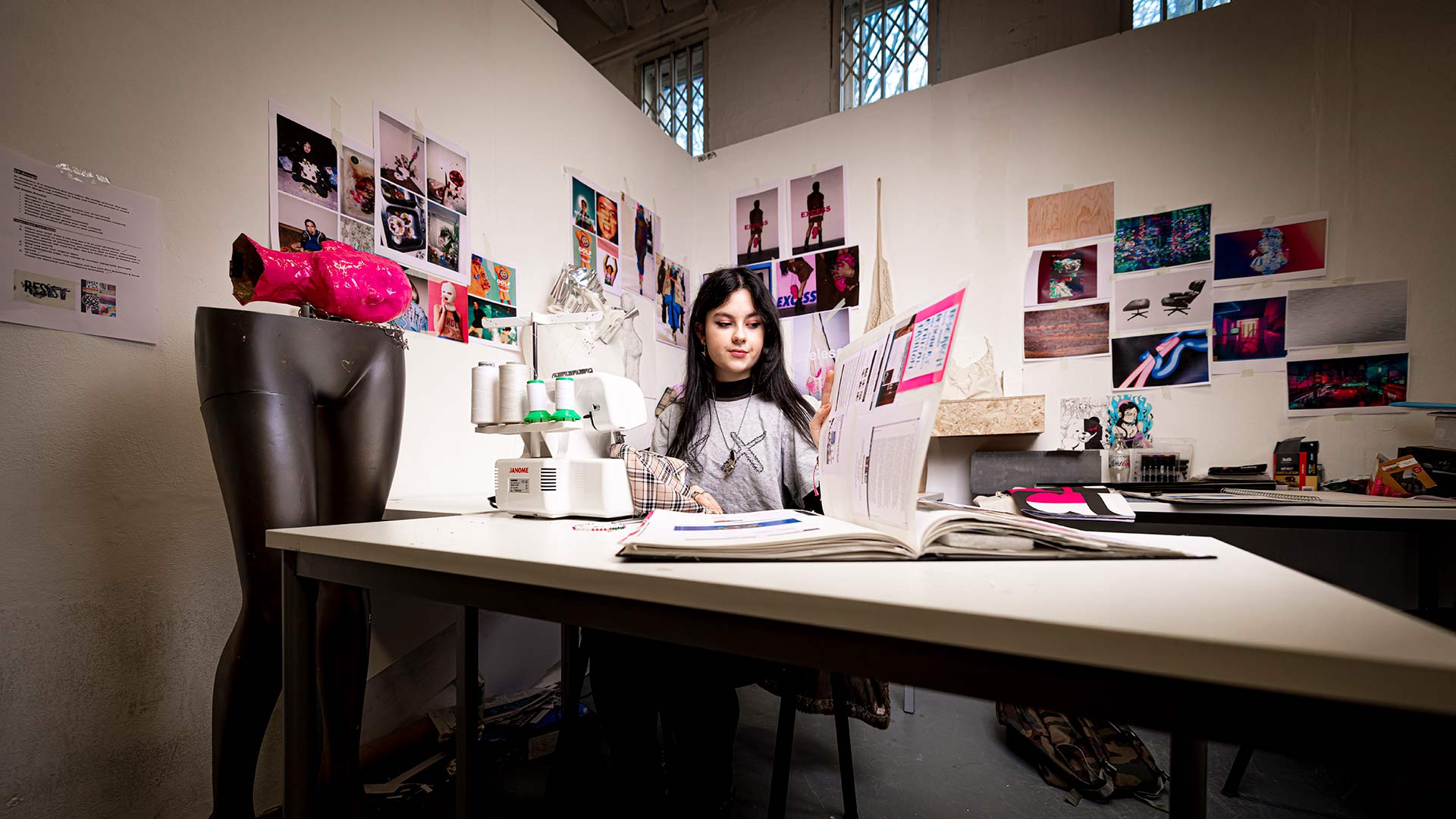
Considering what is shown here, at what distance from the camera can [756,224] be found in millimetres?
2963

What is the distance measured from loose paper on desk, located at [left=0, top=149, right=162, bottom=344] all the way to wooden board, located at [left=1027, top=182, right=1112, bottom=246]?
283 centimetres

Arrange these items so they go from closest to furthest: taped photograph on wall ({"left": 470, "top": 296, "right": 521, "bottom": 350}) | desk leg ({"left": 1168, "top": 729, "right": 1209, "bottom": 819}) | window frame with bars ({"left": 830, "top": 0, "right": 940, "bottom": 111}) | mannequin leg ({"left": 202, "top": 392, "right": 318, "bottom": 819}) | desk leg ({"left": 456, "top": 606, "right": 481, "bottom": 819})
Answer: desk leg ({"left": 1168, "top": 729, "right": 1209, "bottom": 819})
desk leg ({"left": 456, "top": 606, "right": 481, "bottom": 819})
mannequin leg ({"left": 202, "top": 392, "right": 318, "bottom": 819})
taped photograph on wall ({"left": 470, "top": 296, "right": 521, "bottom": 350})
window frame with bars ({"left": 830, "top": 0, "right": 940, "bottom": 111})

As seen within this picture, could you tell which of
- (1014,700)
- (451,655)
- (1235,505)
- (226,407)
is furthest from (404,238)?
(1235,505)

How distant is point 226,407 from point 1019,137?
9.37 ft

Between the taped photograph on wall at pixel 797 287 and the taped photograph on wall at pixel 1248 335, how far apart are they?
1622 mm

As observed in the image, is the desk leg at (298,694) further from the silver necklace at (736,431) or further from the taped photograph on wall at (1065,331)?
the taped photograph on wall at (1065,331)

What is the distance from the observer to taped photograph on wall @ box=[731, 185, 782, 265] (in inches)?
115

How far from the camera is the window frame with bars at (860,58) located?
106 inches

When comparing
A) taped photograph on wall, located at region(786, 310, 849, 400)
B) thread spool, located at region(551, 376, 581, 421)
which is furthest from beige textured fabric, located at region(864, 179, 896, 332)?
thread spool, located at region(551, 376, 581, 421)

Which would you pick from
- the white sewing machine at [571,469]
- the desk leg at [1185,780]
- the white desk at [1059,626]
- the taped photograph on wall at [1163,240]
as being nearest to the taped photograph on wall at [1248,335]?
the taped photograph on wall at [1163,240]

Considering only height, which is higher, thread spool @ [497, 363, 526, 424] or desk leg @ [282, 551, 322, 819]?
thread spool @ [497, 363, 526, 424]

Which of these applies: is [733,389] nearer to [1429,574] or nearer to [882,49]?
[1429,574]

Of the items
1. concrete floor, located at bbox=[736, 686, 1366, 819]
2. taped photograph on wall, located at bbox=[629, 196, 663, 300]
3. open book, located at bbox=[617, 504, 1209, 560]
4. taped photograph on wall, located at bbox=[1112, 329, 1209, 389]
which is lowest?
concrete floor, located at bbox=[736, 686, 1366, 819]

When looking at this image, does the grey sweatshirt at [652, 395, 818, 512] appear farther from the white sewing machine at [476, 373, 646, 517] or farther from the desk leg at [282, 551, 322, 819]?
the desk leg at [282, 551, 322, 819]
